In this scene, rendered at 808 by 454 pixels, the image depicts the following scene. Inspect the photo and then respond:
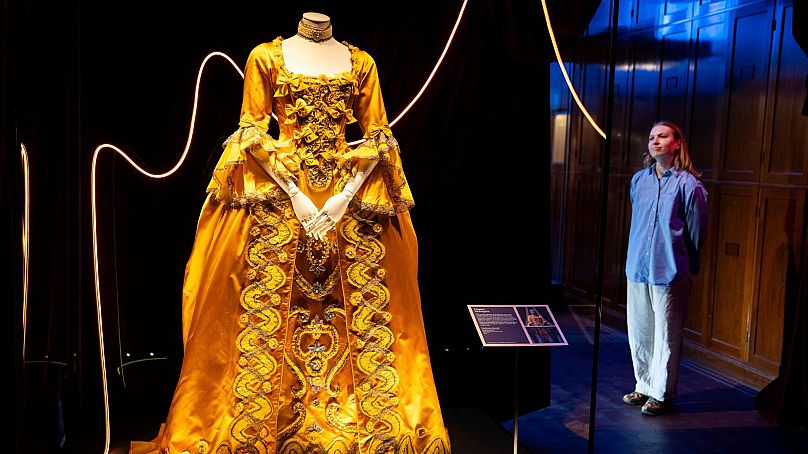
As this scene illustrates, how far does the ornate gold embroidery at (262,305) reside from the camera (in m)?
2.54

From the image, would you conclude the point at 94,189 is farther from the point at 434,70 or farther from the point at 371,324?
the point at 434,70

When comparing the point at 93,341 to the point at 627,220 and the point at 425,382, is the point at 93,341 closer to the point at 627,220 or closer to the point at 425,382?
the point at 425,382

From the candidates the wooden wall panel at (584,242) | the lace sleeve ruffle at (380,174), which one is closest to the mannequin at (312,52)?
the lace sleeve ruffle at (380,174)

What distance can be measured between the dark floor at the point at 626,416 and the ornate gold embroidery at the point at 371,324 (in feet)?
1.46

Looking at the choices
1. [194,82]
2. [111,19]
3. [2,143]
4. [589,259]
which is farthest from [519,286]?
[2,143]

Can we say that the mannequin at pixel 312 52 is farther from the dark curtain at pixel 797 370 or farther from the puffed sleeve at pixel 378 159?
the dark curtain at pixel 797 370

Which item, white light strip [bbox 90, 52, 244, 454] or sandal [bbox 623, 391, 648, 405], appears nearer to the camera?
white light strip [bbox 90, 52, 244, 454]

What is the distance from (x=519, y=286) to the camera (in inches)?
138

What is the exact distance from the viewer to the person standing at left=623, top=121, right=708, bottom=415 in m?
3.13

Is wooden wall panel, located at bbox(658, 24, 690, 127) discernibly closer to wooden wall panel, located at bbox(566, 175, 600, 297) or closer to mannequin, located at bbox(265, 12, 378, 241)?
wooden wall panel, located at bbox(566, 175, 600, 297)

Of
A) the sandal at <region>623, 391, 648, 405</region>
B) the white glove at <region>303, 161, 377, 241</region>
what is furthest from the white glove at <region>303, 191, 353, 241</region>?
the sandal at <region>623, 391, 648, 405</region>

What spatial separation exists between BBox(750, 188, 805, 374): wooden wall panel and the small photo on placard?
1.29 meters

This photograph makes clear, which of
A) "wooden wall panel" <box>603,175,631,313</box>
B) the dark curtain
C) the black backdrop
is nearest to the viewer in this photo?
the black backdrop

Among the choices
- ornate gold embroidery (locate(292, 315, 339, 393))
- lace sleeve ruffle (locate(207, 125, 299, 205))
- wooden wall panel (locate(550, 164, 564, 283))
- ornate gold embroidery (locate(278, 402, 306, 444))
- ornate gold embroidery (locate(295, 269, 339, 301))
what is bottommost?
ornate gold embroidery (locate(278, 402, 306, 444))
